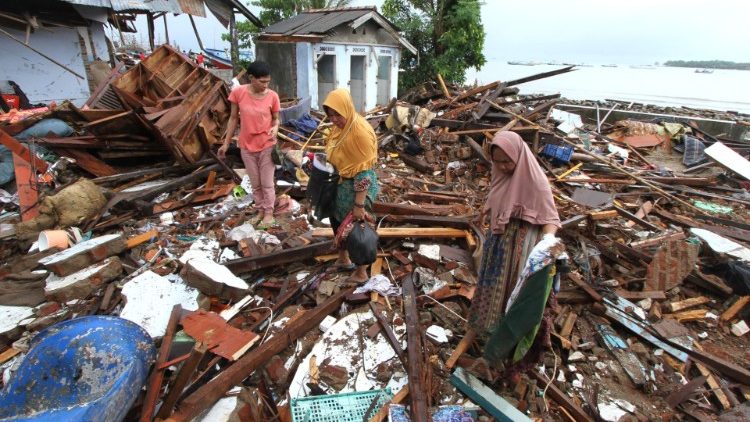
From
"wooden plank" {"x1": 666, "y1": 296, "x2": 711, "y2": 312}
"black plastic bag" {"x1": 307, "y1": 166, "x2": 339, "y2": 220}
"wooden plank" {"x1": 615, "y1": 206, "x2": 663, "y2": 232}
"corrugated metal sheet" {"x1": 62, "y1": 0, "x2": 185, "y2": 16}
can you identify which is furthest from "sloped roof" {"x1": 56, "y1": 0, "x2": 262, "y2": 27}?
"wooden plank" {"x1": 666, "y1": 296, "x2": 711, "y2": 312}

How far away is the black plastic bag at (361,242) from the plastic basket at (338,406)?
1230mm

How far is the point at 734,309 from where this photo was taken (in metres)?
4.06

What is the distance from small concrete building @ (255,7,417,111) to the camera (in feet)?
42.2

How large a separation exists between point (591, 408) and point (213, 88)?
7.42 m

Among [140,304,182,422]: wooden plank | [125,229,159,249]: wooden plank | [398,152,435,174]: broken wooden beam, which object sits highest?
[398,152,435,174]: broken wooden beam

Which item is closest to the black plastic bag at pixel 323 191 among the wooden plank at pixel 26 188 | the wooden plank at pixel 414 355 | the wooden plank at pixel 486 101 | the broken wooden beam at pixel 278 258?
the broken wooden beam at pixel 278 258

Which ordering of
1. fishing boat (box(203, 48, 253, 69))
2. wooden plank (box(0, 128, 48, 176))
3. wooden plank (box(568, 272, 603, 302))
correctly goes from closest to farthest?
wooden plank (box(568, 272, 603, 302)), wooden plank (box(0, 128, 48, 176)), fishing boat (box(203, 48, 253, 69))

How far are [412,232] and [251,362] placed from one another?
2.61 metres

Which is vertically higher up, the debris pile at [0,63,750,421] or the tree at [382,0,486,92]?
the tree at [382,0,486,92]

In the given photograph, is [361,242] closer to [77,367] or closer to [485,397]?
[485,397]

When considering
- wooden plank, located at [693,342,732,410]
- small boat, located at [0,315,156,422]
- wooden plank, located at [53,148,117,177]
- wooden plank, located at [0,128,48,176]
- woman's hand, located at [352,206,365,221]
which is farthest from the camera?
wooden plank, located at [53,148,117,177]

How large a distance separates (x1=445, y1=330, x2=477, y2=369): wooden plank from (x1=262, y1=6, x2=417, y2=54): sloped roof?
11955 millimetres

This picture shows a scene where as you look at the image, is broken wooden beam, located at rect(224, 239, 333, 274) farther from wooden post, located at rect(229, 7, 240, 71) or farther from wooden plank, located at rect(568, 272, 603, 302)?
wooden post, located at rect(229, 7, 240, 71)

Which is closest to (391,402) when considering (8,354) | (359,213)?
(359,213)
